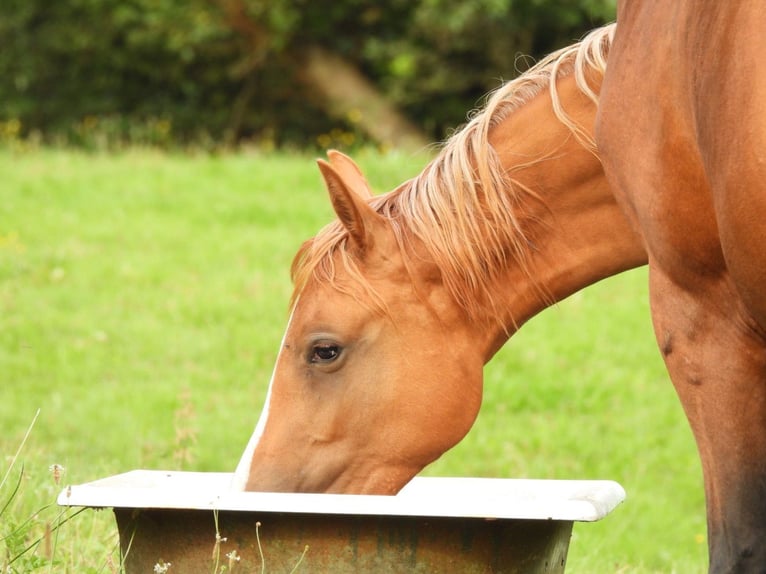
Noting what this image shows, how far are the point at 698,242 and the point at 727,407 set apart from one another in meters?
0.38

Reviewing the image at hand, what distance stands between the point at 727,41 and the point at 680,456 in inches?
159

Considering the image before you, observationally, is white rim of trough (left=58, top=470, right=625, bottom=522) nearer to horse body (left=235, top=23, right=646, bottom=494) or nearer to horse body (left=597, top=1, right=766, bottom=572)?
horse body (left=597, top=1, right=766, bottom=572)

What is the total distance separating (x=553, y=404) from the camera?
6.02 meters

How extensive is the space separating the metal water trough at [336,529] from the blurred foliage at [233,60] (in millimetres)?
11680

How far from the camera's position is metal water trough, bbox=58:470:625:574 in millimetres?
2209

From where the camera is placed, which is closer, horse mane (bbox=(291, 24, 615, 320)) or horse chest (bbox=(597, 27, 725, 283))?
horse chest (bbox=(597, 27, 725, 283))

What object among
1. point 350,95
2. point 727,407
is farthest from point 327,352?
point 350,95

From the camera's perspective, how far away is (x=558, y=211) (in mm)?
2982

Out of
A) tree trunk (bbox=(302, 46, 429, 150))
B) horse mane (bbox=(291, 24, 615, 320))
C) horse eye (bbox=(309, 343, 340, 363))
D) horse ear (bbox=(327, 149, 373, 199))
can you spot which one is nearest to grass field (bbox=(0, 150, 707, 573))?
horse eye (bbox=(309, 343, 340, 363))

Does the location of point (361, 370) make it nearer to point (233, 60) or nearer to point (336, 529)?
point (336, 529)

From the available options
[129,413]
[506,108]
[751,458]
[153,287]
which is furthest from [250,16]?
[751,458]

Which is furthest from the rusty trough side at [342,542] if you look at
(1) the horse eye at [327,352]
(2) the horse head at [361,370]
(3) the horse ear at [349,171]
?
(3) the horse ear at [349,171]

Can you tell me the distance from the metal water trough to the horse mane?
75 cm

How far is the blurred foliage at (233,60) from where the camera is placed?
14.4m
